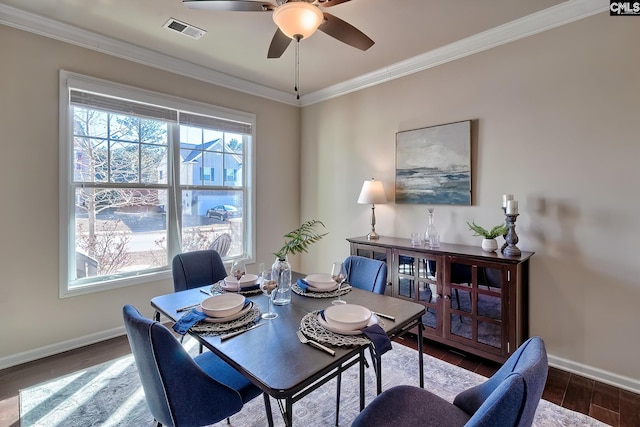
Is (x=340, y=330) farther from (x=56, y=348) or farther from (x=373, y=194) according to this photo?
(x=56, y=348)

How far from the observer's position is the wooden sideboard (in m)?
2.30

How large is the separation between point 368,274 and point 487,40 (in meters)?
2.33

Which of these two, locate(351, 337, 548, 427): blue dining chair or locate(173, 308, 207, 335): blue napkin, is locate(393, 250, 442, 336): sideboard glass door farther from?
locate(173, 308, 207, 335): blue napkin

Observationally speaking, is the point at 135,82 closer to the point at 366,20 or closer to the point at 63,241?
the point at 63,241

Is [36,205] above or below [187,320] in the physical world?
above

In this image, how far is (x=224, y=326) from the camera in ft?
4.78

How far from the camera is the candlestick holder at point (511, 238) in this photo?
239 centimetres

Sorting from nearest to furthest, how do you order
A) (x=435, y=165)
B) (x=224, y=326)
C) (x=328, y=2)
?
(x=224, y=326) < (x=328, y=2) < (x=435, y=165)

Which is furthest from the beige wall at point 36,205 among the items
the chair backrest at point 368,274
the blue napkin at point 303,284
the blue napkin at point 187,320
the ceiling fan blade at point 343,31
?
the chair backrest at point 368,274

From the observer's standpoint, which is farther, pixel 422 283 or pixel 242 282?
pixel 422 283

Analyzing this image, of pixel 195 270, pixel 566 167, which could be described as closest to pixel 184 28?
pixel 195 270

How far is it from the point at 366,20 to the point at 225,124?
203cm

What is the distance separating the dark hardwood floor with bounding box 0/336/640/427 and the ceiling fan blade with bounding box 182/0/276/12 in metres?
2.71

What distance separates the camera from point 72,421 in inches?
72.6
